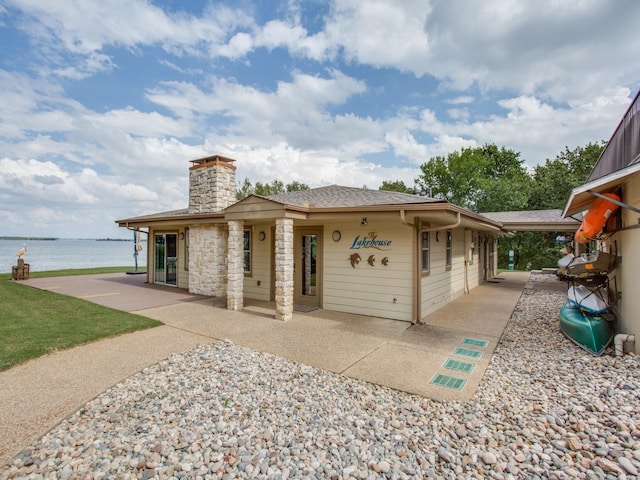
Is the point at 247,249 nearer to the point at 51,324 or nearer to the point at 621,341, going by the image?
the point at 51,324

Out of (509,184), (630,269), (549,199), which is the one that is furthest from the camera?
(509,184)

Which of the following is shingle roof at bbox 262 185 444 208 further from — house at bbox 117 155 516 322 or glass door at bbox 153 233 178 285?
glass door at bbox 153 233 178 285

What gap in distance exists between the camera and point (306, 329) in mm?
6379

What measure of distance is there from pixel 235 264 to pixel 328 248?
2.35 m

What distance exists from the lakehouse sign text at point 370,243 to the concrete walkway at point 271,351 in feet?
5.31

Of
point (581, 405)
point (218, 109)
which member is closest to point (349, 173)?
point (218, 109)

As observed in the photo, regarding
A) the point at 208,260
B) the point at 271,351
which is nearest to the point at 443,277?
the point at 271,351

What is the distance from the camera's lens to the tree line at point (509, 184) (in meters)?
25.2

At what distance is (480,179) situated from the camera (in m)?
28.9

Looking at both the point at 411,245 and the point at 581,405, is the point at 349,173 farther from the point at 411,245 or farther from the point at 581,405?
the point at 581,405

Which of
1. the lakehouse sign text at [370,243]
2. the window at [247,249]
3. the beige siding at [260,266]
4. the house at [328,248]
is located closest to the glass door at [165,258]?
the house at [328,248]

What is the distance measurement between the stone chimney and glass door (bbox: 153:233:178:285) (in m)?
2.28

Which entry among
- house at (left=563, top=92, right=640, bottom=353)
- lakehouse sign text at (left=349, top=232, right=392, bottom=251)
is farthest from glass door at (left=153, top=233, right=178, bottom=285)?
house at (left=563, top=92, right=640, bottom=353)

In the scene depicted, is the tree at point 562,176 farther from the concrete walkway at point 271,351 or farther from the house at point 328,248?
the concrete walkway at point 271,351
